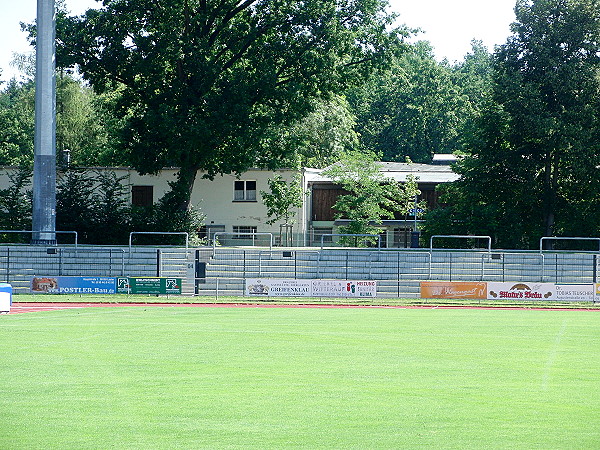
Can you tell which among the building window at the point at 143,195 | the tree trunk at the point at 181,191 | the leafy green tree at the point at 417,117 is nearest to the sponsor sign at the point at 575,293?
the tree trunk at the point at 181,191

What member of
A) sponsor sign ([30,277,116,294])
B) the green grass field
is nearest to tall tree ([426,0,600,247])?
sponsor sign ([30,277,116,294])

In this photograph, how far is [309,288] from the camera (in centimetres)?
3797

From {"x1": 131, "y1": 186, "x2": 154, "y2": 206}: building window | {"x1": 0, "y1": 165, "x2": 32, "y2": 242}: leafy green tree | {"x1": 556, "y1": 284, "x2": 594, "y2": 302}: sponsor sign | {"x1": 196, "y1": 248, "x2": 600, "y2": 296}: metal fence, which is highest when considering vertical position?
{"x1": 131, "y1": 186, "x2": 154, "y2": 206}: building window

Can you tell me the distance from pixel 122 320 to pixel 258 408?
15.3 m

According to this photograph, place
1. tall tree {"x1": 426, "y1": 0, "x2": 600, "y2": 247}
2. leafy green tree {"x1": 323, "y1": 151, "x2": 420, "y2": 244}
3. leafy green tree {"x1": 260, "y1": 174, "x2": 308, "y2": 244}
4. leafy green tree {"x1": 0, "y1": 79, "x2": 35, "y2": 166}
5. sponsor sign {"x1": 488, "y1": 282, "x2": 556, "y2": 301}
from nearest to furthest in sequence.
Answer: sponsor sign {"x1": 488, "y1": 282, "x2": 556, "y2": 301} → tall tree {"x1": 426, "y1": 0, "x2": 600, "y2": 247} → leafy green tree {"x1": 323, "y1": 151, "x2": 420, "y2": 244} → leafy green tree {"x1": 260, "y1": 174, "x2": 308, "y2": 244} → leafy green tree {"x1": 0, "y1": 79, "x2": 35, "y2": 166}

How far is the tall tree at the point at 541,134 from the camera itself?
53.4 meters

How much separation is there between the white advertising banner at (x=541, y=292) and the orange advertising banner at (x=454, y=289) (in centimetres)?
42

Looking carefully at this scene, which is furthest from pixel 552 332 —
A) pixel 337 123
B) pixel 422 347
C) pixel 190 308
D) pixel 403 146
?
pixel 403 146

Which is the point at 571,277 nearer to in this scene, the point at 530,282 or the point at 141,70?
the point at 530,282

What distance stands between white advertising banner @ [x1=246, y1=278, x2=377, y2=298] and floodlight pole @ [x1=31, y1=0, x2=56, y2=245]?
13655mm

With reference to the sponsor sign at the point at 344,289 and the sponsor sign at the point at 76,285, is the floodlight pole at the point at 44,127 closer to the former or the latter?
the sponsor sign at the point at 76,285

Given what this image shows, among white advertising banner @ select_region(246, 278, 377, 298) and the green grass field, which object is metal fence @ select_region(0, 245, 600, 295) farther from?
the green grass field

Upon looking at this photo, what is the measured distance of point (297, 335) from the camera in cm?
2436

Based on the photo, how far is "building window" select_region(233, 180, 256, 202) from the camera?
208 ft
